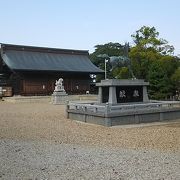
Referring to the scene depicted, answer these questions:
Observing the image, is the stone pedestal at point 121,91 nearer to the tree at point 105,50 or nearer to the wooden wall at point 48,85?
the wooden wall at point 48,85

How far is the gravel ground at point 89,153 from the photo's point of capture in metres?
6.47

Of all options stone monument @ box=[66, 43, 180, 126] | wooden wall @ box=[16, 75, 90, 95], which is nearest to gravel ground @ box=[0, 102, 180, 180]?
stone monument @ box=[66, 43, 180, 126]

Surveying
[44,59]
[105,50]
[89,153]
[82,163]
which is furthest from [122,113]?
[105,50]

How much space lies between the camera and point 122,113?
1505 centimetres

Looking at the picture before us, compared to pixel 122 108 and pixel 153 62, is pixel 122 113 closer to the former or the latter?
pixel 122 108

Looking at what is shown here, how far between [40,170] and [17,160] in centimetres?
115

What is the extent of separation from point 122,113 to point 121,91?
318cm

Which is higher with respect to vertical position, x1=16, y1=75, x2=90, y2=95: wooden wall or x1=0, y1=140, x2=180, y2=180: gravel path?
x1=16, y1=75, x2=90, y2=95: wooden wall

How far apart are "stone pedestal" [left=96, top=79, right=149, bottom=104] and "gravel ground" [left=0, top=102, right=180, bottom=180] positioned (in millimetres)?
3956

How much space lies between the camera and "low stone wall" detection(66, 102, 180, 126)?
14.8 metres

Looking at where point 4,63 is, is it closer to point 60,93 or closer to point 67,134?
point 60,93

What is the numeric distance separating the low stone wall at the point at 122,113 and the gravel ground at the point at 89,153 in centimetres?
97

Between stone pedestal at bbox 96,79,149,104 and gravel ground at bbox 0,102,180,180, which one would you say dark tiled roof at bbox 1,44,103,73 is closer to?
stone pedestal at bbox 96,79,149,104

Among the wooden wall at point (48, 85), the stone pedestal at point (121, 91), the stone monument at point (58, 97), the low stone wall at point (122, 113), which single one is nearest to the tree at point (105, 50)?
the wooden wall at point (48, 85)
